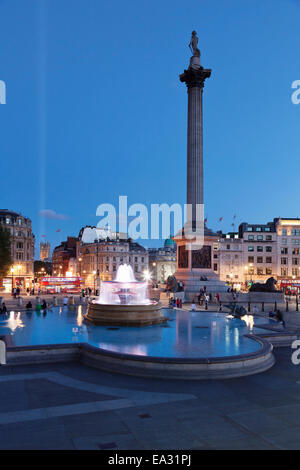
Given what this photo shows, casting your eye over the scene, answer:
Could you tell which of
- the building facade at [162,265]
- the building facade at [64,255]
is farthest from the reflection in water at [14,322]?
the building facade at [64,255]

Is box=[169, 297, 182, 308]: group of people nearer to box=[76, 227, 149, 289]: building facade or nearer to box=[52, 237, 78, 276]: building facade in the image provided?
box=[76, 227, 149, 289]: building facade

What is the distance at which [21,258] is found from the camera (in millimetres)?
79688

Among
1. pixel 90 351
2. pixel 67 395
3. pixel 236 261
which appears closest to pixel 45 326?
pixel 90 351

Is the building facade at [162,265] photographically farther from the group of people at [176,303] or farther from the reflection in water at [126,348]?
the reflection in water at [126,348]

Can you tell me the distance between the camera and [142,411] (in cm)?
909

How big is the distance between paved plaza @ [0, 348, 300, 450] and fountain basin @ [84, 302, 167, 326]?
7.94 m

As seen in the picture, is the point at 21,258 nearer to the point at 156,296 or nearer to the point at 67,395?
the point at 156,296

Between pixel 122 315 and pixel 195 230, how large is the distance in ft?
82.9

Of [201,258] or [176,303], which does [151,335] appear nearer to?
[176,303]

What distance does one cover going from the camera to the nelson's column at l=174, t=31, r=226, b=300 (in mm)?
44156

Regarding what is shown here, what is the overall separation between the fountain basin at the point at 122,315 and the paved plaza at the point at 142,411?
7935 millimetres

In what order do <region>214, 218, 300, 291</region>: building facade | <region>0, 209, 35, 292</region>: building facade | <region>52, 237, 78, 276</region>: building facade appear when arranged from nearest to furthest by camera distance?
<region>0, 209, 35, 292</region>: building facade, <region>214, 218, 300, 291</region>: building facade, <region>52, 237, 78, 276</region>: building facade

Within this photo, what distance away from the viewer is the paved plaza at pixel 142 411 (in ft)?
24.3

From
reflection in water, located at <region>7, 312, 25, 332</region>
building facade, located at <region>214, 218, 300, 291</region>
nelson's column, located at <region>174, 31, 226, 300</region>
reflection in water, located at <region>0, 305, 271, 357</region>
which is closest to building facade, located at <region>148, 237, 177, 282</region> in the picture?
building facade, located at <region>214, 218, 300, 291</region>
